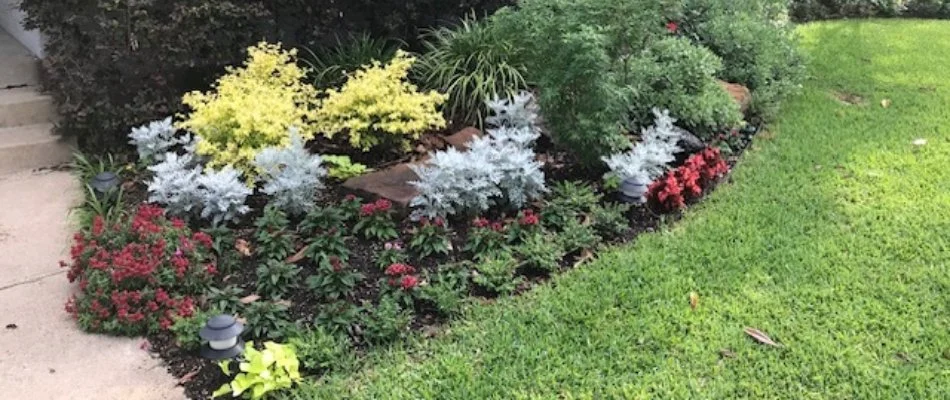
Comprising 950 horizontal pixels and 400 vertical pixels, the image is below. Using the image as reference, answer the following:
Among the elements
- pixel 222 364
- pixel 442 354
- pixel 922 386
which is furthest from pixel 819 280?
pixel 222 364

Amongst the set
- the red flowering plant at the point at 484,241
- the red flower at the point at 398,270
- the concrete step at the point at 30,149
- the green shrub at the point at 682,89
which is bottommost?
the concrete step at the point at 30,149

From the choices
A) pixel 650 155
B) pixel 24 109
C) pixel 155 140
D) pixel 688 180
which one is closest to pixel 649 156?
pixel 650 155

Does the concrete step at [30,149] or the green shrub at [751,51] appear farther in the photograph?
the green shrub at [751,51]

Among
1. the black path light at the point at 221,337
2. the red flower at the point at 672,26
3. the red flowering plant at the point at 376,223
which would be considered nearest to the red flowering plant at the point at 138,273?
the black path light at the point at 221,337

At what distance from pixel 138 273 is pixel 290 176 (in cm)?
87

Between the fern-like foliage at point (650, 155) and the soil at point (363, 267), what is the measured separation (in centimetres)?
15

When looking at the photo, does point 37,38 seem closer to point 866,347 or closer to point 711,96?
point 711,96

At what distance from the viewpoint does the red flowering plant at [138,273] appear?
3012 mm

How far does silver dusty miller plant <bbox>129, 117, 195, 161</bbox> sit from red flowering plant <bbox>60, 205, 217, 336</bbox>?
2.60 feet

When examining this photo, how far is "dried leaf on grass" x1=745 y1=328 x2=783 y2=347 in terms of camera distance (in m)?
2.89

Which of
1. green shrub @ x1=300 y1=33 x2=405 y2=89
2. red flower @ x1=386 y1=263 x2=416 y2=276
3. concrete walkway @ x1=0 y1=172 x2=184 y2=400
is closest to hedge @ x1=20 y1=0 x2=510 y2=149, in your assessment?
green shrub @ x1=300 y1=33 x2=405 y2=89

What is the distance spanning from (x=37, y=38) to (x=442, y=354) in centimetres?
403

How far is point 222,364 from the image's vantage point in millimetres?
2693

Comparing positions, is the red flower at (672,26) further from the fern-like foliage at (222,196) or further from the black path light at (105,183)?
the black path light at (105,183)
